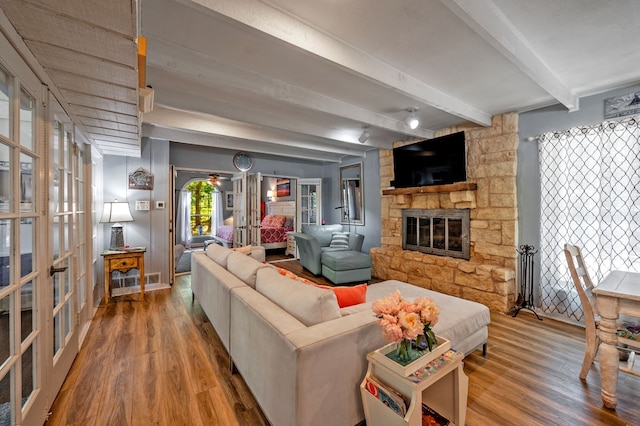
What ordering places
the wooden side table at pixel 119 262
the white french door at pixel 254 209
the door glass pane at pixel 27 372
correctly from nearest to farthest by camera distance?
the door glass pane at pixel 27 372 → the wooden side table at pixel 119 262 → the white french door at pixel 254 209

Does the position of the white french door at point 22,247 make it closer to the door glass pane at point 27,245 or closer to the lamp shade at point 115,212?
the door glass pane at point 27,245

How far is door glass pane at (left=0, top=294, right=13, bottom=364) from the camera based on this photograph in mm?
1099

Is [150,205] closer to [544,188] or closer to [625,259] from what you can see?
[544,188]

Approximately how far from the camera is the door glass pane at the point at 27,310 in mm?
1266

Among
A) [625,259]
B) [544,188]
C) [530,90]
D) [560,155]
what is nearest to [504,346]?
[625,259]

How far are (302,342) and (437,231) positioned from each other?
11.0 feet

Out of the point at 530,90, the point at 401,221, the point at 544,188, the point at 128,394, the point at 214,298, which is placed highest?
the point at 530,90

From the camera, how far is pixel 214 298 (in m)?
2.32

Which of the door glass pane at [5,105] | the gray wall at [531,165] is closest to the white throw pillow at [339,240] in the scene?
the gray wall at [531,165]

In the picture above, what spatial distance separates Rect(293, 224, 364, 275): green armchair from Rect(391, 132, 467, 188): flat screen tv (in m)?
1.29

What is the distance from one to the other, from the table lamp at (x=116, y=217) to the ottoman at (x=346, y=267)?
288 centimetres

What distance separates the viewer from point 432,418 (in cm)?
137

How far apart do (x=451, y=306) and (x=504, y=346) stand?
814 millimetres

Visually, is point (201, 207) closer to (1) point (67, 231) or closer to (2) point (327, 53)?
(1) point (67, 231)
